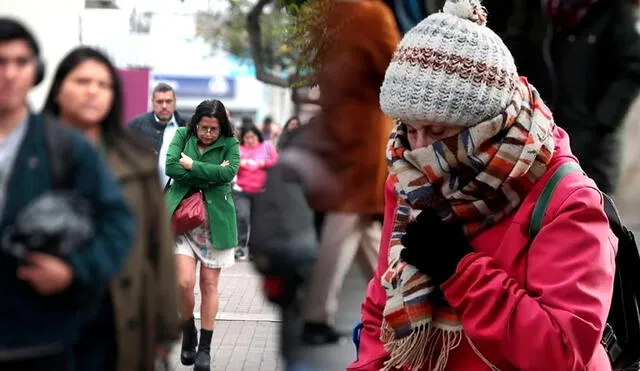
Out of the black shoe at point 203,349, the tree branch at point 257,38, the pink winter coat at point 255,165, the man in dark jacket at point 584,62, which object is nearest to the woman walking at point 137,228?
the tree branch at point 257,38

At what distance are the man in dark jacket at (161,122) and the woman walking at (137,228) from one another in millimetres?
87

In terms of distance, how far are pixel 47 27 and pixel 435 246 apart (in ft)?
3.37

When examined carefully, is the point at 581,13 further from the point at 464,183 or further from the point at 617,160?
the point at 464,183

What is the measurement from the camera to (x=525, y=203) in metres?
2.06

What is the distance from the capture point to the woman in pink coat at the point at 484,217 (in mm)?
1969

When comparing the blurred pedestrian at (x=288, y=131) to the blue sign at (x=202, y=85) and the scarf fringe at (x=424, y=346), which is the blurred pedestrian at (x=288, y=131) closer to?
the blue sign at (x=202, y=85)

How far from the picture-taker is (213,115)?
185 cm

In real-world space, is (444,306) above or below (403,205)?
below

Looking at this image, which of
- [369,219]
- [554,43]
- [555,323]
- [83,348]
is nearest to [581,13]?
[554,43]

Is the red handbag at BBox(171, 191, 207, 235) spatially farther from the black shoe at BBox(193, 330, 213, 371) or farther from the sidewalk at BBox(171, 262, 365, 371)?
the black shoe at BBox(193, 330, 213, 371)

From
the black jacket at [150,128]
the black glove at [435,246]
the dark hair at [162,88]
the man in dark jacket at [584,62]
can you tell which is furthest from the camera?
the man in dark jacket at [584,62]

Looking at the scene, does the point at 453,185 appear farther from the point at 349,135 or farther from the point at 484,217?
the point at 349,135

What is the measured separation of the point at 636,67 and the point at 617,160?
0.46m

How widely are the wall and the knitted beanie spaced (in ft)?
2.78
